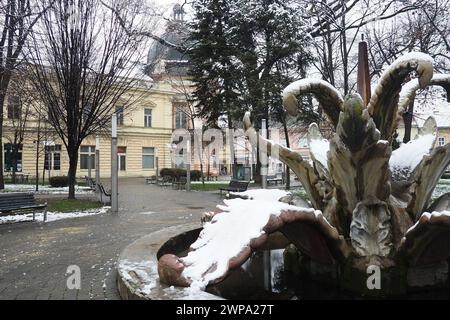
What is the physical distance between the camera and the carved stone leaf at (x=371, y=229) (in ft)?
12.1

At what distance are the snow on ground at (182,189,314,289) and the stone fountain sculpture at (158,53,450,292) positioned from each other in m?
0.03

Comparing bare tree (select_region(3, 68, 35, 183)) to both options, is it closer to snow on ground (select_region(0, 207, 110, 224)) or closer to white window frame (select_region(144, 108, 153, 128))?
snow on ground (select_region(0, 207, 110, 224))

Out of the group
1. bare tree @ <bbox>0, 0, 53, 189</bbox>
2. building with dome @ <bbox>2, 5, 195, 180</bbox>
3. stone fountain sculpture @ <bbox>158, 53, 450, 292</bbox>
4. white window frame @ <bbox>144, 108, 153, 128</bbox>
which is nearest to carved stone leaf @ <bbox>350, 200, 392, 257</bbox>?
stone fountain sculpture @ <bbox>158, 53, 450, 292</bbox>

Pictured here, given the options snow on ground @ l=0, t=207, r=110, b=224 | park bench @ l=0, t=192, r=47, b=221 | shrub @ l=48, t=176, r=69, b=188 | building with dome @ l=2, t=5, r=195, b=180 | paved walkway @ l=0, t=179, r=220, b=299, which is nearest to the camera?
paved walkway @ l=0, t=179, r=220, b=299

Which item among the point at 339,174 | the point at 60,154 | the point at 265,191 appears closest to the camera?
the point at 339,174

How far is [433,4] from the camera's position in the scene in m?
18.9

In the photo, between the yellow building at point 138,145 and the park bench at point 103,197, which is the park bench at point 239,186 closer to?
the park bench at point 103,197

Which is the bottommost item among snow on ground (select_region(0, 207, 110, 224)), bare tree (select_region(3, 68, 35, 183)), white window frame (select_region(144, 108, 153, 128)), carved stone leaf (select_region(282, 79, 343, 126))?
snow on ground (select_region(0, 207, 110, 224))

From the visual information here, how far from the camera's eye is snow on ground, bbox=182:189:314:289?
2906 millimetres

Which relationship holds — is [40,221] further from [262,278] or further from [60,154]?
[60,154]

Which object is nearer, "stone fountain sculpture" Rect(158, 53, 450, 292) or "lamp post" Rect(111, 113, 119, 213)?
"stone fountain sculpture" Rect(158, 53, 450, 292)

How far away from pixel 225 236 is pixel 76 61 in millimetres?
14053

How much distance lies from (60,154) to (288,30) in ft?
99.7
